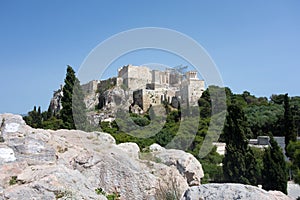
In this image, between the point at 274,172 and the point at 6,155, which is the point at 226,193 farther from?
the point at 274,172

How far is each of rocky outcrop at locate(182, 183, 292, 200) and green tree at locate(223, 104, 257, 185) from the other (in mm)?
10543

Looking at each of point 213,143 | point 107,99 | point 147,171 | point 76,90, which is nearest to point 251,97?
point 107,99

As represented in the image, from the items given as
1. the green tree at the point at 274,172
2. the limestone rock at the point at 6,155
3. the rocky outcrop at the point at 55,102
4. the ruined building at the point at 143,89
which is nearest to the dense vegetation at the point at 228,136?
the green tree at the point at 274,172

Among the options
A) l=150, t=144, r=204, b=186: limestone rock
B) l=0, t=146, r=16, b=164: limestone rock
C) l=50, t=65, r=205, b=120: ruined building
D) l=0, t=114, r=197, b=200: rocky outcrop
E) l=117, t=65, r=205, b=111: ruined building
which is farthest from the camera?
l=117, t=65, r=205, b=111: ruined building

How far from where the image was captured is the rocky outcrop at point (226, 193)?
2.36m

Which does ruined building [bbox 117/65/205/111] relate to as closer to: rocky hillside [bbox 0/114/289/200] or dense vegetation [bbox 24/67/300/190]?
dense vegetation [bbox 24/67/300/190]

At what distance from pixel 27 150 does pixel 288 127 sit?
61.5 ft

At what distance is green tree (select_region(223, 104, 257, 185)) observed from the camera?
12477 mm

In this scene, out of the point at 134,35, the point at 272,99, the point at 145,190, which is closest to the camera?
the point at 145,190

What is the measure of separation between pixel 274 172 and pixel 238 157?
1.50 meters

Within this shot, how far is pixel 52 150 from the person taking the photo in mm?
4930

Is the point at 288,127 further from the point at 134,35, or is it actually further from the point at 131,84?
the point at 131,84

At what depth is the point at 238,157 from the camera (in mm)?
12602

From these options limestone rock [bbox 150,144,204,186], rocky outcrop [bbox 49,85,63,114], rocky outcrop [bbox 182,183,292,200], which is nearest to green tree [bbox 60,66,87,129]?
limestone rock [bbox 150,144,204,186]
